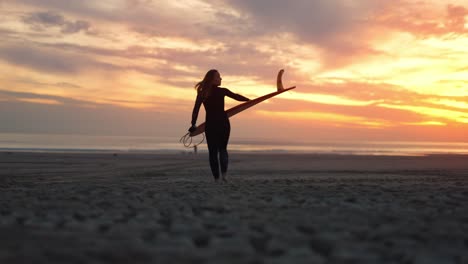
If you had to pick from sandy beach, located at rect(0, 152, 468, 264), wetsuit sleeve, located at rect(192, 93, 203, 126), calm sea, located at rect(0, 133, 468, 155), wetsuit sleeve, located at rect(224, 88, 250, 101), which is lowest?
sandy beach, located at rect(0, 152, 468, 264)

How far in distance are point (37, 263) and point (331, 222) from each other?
2.23 meters

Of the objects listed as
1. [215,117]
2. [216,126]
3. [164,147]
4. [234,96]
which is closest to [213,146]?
[216,126]

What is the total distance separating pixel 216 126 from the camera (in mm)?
7625

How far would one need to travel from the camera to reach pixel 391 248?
2908mm

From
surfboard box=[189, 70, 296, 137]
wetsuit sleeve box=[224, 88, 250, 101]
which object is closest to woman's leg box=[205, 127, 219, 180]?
wetsuit sleeve box=[224, 88, 250, 101]

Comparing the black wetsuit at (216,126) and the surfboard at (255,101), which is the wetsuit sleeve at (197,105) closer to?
the black wetsuit at (216,126)

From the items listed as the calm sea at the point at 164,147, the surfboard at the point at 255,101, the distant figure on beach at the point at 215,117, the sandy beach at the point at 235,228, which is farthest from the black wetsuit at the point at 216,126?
the calm sea at the point at 164,147

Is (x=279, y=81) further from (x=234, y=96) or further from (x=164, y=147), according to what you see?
(x=164, y=147)

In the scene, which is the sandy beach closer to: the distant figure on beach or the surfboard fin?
the distant figure on beach

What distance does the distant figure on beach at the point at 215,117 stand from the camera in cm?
763

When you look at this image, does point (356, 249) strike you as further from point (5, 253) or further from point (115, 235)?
point (5, 253)

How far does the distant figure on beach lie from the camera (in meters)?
7.63

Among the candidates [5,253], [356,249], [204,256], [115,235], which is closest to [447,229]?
[356,249]

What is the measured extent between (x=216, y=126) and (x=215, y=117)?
0.17 meters
